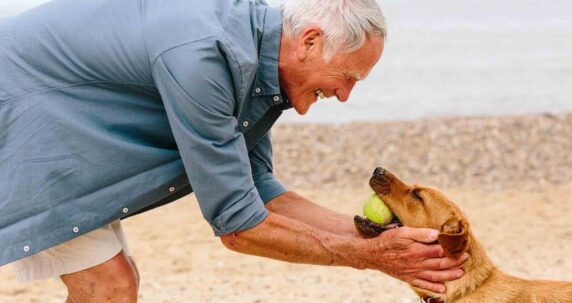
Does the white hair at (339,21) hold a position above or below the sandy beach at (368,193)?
above

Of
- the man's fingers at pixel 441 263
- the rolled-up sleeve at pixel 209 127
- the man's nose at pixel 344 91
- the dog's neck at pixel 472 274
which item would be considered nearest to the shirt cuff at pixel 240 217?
the rolled-up sleeve at pixel 209 127

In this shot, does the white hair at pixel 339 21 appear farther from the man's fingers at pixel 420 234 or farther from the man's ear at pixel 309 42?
the man's fingers at pixel 420 234

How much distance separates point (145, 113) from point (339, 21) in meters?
0.91

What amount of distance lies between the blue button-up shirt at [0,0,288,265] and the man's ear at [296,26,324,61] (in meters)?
0.10

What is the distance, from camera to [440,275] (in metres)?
4.63

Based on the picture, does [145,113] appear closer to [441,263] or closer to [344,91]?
[344,91]

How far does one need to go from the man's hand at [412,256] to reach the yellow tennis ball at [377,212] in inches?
16.5

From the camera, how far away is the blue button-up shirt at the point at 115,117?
4051 mm

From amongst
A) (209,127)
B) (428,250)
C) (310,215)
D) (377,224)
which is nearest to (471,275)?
(428,250)

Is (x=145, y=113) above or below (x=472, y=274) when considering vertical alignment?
above

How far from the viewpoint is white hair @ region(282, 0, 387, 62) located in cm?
414

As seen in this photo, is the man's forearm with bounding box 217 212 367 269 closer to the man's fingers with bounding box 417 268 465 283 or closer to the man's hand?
the man's hand

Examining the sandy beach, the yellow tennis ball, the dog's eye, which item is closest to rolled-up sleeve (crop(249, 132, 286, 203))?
the yellow tennis ball

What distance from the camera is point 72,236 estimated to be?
4.21m
